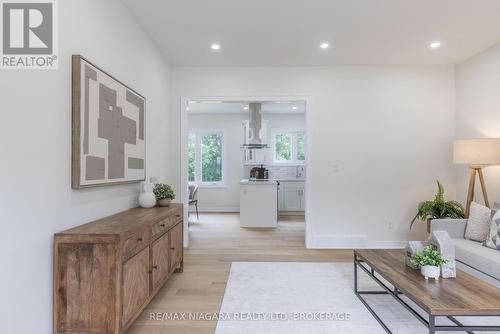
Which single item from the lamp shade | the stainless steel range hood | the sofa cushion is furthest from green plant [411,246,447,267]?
the stainless steel range hood

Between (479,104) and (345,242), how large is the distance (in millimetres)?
2717

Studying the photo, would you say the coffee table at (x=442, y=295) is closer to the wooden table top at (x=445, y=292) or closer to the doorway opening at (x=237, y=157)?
the wooden table top at (x=445, y=292)

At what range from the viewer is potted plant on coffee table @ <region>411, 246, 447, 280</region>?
2.21 metres

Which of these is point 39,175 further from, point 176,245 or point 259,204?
point 259,204

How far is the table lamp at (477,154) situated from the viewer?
11.7ft

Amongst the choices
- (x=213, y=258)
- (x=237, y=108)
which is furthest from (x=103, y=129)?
(x=237, y=108)

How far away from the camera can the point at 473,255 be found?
2.86 m

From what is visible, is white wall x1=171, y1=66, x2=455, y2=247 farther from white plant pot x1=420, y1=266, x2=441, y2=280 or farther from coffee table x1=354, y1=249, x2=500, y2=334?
white plant pot x1=420, y1=266, x2=441, y2=280

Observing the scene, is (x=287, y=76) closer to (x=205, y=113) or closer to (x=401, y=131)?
(x=401, y=131)

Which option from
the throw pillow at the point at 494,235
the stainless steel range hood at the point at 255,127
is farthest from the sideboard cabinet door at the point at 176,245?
the stainless steel range hood at the point at 255,127

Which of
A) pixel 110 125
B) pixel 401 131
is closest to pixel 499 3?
pixel 401 131

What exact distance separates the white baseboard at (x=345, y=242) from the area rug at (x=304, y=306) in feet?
3.17

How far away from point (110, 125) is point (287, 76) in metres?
3.05

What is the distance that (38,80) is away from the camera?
1789 millimetres
